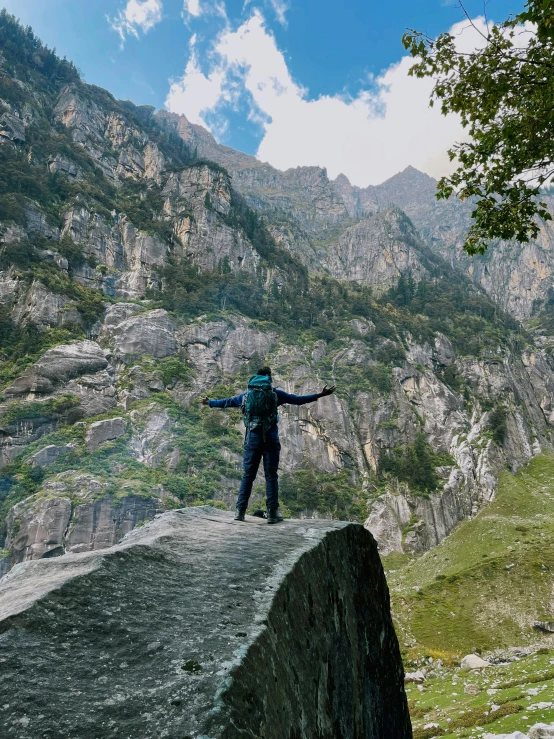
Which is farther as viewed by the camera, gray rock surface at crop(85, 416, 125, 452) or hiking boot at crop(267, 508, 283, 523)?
gray rock surface at crop(85, 416, 125, 452)

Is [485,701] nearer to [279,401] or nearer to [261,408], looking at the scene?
[279,401]

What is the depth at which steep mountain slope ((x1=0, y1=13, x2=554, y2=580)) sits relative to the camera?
6862 cm

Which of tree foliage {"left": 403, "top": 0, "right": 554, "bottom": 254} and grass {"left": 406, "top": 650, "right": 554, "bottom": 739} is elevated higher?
tree foliage {"left": 403, "top": 0, "right": 554, "bottom": 254}

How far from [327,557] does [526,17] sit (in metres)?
10.6

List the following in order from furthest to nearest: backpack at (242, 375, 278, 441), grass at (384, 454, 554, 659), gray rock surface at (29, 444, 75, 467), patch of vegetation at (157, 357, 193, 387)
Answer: patch of vegetation at (157, 357, 193, 387)
gray rock surface at (29, 444, 75, 467)
grass at (384, 454, 554, 659)
backpack at (242, 375, 278, 441)

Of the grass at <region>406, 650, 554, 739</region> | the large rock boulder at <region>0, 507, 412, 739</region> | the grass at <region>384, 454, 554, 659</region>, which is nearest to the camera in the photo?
the large rock boulder at <region>0, 507, 412, 739</region>

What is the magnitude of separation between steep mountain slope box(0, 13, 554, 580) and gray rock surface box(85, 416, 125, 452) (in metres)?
0.30

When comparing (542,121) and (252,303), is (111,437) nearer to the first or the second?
(252,303)

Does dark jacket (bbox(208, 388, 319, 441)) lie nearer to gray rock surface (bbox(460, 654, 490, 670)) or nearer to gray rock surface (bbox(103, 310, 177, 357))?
gray rock surface (bbox(460, 654, 490, 670))

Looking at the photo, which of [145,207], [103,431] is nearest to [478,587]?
[103,431]

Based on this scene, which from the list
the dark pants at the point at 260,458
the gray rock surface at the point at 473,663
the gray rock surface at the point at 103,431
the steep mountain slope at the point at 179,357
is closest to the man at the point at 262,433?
the dark pants at the point at 260,458

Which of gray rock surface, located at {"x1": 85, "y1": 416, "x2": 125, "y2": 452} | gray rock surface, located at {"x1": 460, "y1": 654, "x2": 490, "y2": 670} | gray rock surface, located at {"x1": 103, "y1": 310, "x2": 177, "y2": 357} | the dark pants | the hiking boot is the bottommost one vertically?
gray rock surface, located at {"x1": 460, "y1": 654, "x2": 490, "y2": 670}

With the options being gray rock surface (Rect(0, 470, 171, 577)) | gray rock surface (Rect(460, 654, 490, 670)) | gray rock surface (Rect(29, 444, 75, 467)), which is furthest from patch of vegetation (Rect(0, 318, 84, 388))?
gray rock surface (Rect(460, 654, 490, 670))

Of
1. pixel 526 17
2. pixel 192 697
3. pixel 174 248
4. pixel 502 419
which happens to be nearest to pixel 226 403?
pixel 192 697
